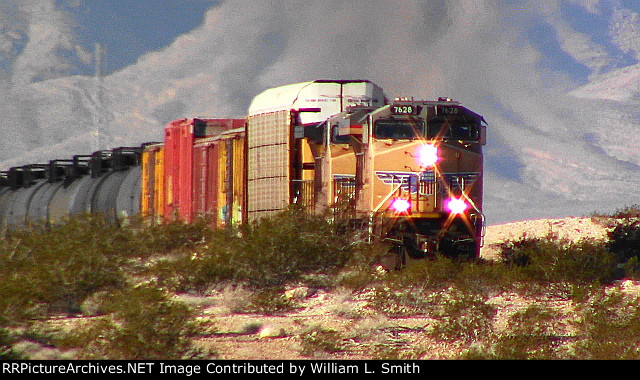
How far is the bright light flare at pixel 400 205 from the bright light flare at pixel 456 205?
756mm

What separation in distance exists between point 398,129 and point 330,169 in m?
1.57

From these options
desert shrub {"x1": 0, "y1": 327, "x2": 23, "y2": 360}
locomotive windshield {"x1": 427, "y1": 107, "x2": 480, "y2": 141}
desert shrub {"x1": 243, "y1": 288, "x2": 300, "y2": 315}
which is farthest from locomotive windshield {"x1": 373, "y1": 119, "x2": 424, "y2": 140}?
desert shrub {"x1": 0, "y1": 327, "x2": 23, "y2": 360}

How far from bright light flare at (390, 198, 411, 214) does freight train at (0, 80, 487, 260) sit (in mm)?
18

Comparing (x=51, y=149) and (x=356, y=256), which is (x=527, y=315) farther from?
(x=51, y=149)

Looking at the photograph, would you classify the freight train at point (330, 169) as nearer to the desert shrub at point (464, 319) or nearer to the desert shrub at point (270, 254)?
the desert shrub at point (270, 254)

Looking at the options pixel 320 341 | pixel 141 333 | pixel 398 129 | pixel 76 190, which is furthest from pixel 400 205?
pixel 76 190

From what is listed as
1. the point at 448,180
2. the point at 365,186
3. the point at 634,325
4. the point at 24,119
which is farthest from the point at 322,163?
the point at 24,119

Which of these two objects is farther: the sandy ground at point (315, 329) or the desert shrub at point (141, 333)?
the sandy ground at point (315, 329)

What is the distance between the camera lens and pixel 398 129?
57.9 feet

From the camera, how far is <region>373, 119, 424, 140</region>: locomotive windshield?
17.6 metres

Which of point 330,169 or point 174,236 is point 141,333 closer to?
point 330,169

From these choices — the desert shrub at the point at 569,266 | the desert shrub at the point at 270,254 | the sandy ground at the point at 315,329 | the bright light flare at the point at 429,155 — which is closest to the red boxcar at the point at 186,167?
the desert shrub at the point at 270,254

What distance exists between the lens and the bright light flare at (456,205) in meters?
17.7
